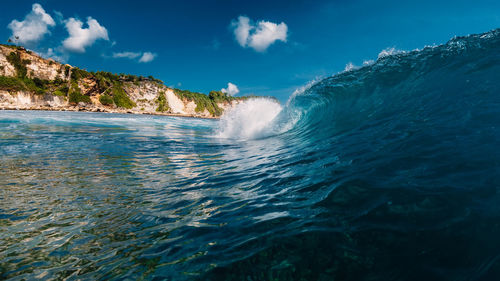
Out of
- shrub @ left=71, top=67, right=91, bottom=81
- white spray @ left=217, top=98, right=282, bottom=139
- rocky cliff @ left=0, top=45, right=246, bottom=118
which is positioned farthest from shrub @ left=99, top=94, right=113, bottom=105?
white spray @ left=217, top=98, right=282, bottom=139

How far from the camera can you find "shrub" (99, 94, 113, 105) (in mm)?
66375

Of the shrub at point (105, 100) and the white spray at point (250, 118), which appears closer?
the white spray at point (250, 118)

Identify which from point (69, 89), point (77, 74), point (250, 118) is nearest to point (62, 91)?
point (69, 89)

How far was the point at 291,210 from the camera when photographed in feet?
7.43

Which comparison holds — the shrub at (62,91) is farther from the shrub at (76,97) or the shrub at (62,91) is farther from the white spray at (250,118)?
the white spray at (250,118)

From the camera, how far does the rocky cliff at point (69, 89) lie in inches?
2008

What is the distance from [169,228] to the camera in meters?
2.18

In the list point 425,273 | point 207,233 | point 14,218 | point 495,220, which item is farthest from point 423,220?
point 14,218

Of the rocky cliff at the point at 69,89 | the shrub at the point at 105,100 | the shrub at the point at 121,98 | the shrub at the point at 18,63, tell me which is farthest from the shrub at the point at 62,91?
the shrub at the point at 121,98

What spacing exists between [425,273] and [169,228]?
192 cm

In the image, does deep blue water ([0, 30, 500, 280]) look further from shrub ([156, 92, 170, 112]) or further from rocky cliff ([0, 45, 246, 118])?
shrub ([156, 92, 170, 112])

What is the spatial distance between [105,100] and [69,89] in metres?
8.77

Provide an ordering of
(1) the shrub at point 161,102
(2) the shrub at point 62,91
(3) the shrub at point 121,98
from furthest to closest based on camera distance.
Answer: (1) the shrub at point 161,102 → (3) the shrub at point 121,98 → (2) the shrub at point 62,91

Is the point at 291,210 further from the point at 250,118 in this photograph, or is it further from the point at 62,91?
the point at 62,91
